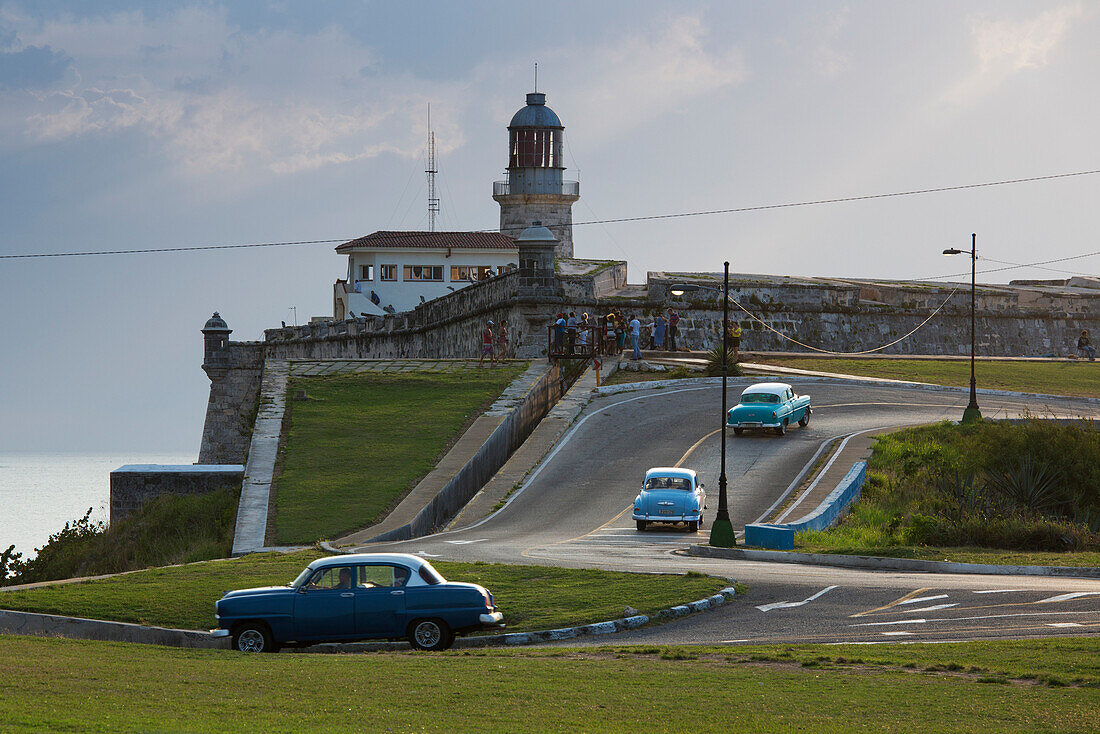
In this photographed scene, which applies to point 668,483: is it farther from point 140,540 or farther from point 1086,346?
point 1086,346

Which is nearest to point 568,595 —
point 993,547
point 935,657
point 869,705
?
point 935,657

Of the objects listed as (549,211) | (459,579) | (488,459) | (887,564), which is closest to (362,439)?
(488,459)

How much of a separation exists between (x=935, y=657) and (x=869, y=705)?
2668 millimetres

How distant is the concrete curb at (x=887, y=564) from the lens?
20.4 m

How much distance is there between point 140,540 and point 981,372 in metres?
34.2

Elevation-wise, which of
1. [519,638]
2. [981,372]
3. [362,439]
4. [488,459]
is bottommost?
[519,638]

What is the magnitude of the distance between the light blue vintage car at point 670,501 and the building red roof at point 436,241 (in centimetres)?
5433

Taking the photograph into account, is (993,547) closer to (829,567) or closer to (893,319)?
(829,567)

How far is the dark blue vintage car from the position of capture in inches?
601

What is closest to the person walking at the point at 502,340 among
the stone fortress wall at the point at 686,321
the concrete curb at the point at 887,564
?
the stone fortress wall at the point at 686,321

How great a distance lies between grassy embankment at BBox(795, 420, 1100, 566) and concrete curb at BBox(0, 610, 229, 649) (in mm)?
12310

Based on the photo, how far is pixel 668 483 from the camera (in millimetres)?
28516

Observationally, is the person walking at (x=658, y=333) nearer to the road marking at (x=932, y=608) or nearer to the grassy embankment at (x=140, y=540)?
the grassy embankment at (x=140, y=540)

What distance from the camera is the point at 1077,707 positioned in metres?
10.6
